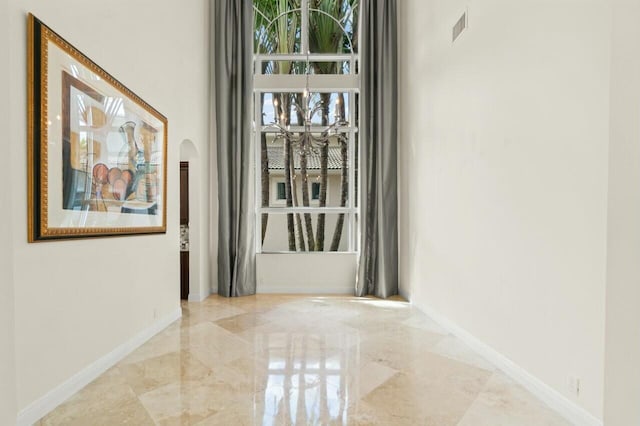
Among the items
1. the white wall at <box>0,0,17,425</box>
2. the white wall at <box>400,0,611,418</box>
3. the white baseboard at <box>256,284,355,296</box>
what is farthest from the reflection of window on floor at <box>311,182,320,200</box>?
the white wall at <box>0,0,17,425</box>

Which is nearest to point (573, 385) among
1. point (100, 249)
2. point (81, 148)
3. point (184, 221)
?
point (100, 249)

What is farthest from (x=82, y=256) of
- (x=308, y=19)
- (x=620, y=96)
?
(x=308, y=19)

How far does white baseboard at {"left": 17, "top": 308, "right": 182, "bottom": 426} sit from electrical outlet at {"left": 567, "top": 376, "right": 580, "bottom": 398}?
331cm

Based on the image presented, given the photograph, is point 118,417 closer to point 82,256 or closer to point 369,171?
point 82,256

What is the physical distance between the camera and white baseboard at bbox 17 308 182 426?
Answer: 2111mm

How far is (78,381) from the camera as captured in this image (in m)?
2.52

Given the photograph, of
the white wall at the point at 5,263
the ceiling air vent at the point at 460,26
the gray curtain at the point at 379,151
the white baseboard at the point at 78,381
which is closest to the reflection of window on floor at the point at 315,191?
the gray curtain at the point at 379,151

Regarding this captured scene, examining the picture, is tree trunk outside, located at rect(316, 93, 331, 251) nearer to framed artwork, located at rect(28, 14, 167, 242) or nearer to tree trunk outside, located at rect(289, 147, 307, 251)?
tree trunk outside, located at rect(289, 147, 307, 251)

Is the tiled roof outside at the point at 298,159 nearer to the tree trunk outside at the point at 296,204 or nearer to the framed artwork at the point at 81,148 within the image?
the tree trunk outside at the point at 296,204

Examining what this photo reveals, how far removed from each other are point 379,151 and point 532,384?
3.69 m

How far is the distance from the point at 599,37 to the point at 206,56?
490 cm

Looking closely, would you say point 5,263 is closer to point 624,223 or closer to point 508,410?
point 624,223

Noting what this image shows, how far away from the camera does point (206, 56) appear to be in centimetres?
535

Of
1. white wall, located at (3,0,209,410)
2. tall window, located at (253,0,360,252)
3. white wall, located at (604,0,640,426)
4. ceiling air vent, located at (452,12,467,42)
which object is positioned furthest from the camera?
tall window, located at (253,0,360,252)
